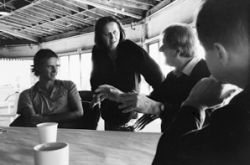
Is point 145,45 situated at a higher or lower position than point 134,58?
higher

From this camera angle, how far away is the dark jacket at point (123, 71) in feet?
7.16

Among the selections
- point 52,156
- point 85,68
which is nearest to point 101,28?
point 52,156

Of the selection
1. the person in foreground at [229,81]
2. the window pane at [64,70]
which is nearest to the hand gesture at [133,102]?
the person in foreground at [229,81]

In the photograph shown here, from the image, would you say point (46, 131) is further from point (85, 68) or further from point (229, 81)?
point (85, 68)

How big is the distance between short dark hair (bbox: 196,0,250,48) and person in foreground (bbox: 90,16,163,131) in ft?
5.29

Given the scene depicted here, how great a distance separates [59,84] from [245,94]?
6.84 ft

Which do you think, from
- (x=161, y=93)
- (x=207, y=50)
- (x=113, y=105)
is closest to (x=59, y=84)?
(x=113, y=105)

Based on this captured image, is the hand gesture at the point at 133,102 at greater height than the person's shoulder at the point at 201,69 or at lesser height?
lesser

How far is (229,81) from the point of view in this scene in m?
0.59

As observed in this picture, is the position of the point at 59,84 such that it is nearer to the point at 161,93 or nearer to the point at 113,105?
the point at 113,105

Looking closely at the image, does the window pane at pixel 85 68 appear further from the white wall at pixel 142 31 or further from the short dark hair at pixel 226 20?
the short dark hair at pixel 226 20

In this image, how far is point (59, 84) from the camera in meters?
2.42

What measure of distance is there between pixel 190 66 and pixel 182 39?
6.8 inches

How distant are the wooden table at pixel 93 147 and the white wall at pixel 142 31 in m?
0.67
